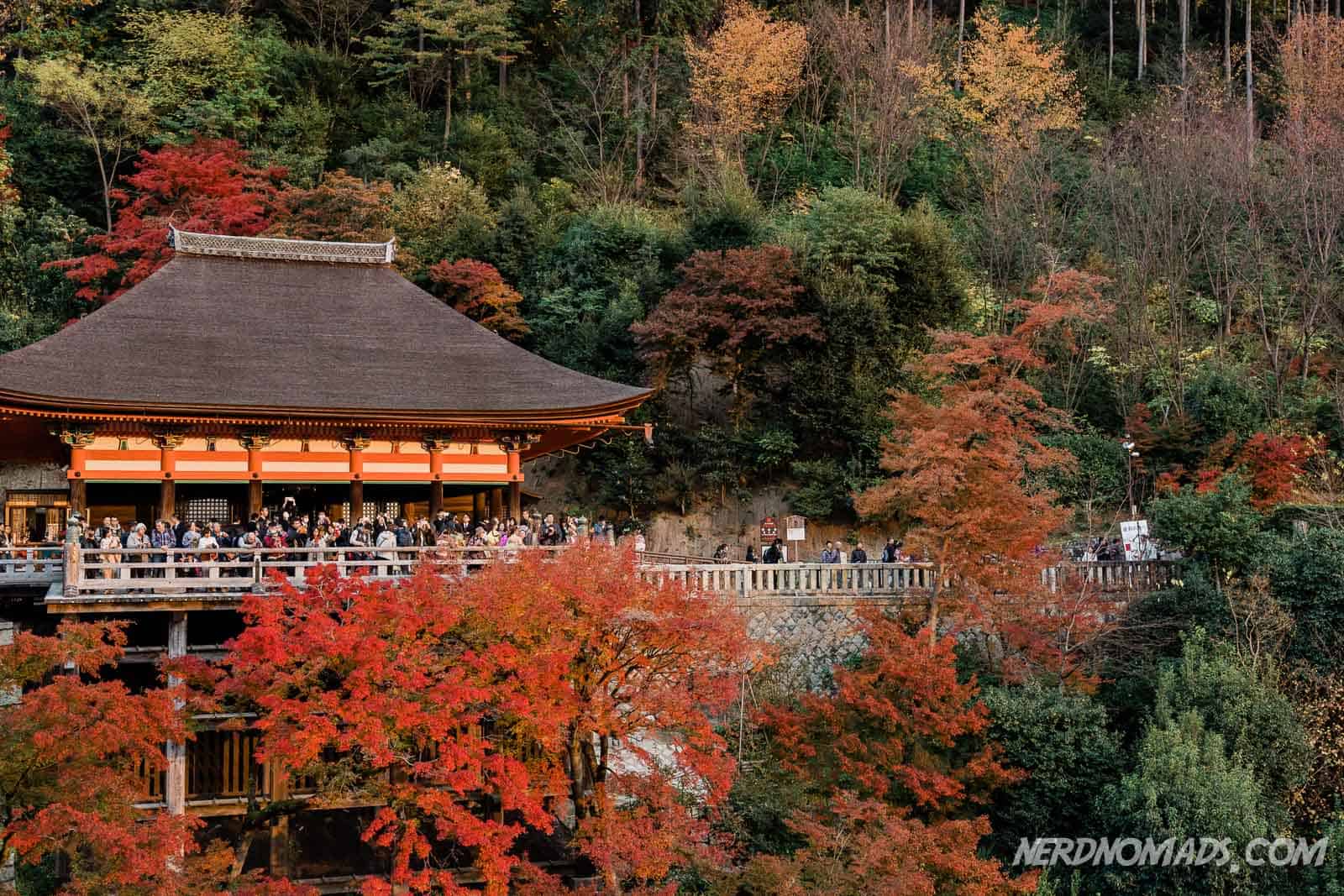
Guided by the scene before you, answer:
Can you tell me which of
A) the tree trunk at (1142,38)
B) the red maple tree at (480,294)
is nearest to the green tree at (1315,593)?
the red maple tree at (480,294)

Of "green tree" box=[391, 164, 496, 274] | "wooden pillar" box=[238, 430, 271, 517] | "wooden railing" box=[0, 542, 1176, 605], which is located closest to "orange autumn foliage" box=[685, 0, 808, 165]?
"green tree" box=[391, 164, 496, 274]

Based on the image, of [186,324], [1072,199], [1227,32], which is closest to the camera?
[186,324]

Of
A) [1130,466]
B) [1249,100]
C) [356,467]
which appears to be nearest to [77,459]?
[356,467]

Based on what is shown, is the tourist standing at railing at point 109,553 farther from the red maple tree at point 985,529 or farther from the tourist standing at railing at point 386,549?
the red maple tree at point 985,529

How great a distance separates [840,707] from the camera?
19562 millimetres

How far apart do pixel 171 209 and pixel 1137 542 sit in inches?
986

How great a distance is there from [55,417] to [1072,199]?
27148 millimetres

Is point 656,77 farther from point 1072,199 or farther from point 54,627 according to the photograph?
point 54,627

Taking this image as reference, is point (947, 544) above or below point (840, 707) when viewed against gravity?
above

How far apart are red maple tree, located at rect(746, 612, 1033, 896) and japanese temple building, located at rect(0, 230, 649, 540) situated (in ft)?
20.9

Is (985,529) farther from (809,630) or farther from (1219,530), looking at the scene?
(1219,530)

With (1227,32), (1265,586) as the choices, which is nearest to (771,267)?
(1265,586)

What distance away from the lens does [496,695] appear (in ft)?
51.0

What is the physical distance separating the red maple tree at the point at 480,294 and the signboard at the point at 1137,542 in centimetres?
1634
